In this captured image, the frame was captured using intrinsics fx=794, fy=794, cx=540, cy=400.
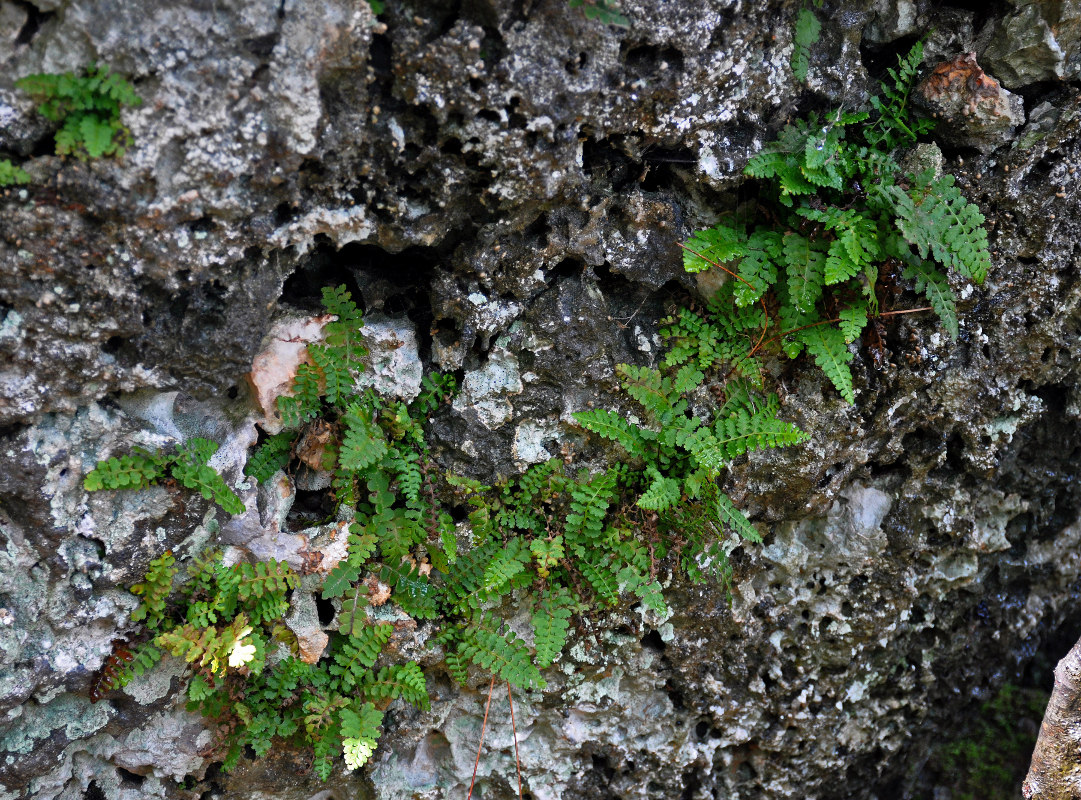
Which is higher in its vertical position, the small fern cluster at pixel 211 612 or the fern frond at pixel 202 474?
the fern frond at pixel 202 474

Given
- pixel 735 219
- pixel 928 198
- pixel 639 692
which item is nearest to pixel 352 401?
pixel 735 219

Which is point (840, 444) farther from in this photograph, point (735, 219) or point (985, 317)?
point (735, 219)

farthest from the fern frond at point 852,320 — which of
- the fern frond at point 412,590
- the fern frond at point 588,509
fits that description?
the fern frond at point 412,590

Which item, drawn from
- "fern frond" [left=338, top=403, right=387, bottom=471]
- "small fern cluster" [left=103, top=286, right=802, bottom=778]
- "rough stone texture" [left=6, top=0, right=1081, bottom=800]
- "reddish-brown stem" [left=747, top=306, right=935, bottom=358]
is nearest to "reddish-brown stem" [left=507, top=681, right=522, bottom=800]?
"rough stone texture" [left=6, top=0, right=1081, bottom=800]

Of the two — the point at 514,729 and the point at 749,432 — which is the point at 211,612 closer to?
the point at 514,729

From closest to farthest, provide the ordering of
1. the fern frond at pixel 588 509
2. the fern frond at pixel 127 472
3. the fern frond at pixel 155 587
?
the fern frond at pixel 127 472 < the fern frond at pixel 155 587 < the fern frond at pixel 588 509

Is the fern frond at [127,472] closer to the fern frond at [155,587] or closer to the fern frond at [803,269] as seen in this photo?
the fern frond at [155,587]
